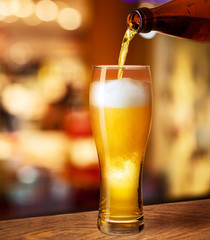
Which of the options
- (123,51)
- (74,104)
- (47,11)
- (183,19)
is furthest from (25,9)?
(123,51)

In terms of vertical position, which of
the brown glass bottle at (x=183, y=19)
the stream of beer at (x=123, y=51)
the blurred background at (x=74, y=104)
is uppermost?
the brown glass bottle at (x=183, y=19)

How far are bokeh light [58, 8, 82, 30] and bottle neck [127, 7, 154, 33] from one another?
8.63 ft

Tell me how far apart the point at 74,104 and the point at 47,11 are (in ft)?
2.63

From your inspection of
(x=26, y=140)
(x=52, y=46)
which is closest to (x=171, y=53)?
(x=52, y=46)

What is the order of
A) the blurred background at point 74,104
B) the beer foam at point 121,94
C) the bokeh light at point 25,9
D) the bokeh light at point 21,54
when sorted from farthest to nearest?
the bokeh light at point 21,54
the bokeh light at point 25,9
the blurred background at point 74,104
the beer foam at point 121,94

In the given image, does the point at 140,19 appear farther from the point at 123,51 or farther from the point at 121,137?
the point at 121,137

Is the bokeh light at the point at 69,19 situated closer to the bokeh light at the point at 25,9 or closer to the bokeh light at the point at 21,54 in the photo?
the bokeh light at the point at 25,9

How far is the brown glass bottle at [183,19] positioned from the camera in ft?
2.78

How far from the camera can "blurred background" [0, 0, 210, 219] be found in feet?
9.81

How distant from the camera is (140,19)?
78cm

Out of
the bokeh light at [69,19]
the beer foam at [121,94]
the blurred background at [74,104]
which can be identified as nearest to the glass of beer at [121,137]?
the beer foam at [121,94]

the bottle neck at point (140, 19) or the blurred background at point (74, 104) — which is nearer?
the bottle neck at point (140, 19)

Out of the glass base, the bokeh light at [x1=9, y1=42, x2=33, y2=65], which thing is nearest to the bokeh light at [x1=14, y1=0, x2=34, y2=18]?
the bokeh light at [x1=9, y1=42, x2=33, y2=65]

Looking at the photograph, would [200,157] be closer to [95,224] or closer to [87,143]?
[87,143]
